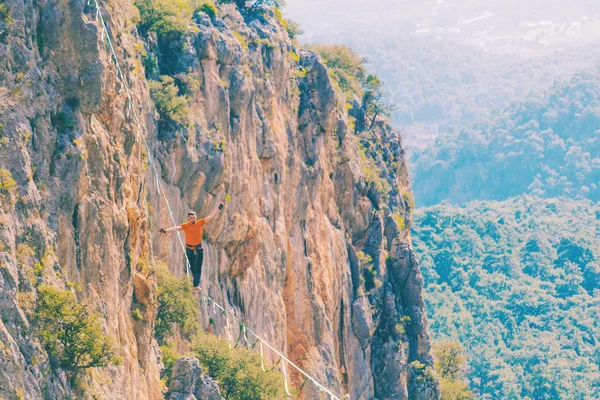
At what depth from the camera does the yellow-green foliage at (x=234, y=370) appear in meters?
35.6

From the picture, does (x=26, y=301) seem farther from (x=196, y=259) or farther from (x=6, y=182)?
(x=196, y=259)

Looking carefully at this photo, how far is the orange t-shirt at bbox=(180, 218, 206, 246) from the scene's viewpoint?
1126 inches

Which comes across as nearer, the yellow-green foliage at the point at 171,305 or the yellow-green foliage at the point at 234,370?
the yellow-green foliage at the point at 171,305

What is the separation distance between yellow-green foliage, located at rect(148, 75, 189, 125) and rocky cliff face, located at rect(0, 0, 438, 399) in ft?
1.71

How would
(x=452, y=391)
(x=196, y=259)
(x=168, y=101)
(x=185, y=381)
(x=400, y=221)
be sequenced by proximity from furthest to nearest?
1. (x=452, y=391)
2. (x=400, y=221)
3. (x=168, y=101)
4. (x=196, y=259)
5. (x=185, y=381)

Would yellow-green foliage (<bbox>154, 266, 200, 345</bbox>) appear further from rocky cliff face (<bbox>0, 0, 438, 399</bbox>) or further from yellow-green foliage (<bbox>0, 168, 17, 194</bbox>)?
yellow-green foliage (<bbox>0, 168, 17, 194</bbox>)

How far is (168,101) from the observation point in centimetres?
3878

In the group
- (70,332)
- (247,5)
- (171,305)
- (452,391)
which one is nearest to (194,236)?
(171,305)

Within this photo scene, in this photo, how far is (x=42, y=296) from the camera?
2141cm

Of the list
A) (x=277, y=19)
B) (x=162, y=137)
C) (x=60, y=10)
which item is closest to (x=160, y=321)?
(x=162, y=137)

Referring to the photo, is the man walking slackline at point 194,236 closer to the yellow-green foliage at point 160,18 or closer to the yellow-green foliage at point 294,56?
the yellow-green foliage at point 160,18

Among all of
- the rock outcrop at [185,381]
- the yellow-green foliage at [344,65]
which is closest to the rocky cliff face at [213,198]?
the rock outcrop at [185,381]

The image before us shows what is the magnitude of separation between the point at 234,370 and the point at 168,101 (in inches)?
378

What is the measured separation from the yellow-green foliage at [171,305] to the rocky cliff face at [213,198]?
1688 millimetres
